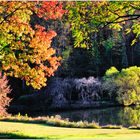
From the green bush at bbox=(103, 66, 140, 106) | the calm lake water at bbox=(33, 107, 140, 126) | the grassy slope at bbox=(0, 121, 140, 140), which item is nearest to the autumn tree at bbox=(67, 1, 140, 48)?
the grassy slope at bbox=(0, 121, 140, 140)

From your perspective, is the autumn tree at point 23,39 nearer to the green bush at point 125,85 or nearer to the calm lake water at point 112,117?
the calm lake water at point 112,117

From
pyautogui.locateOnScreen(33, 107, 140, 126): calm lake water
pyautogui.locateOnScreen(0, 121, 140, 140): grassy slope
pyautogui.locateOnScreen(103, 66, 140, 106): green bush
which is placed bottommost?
pyautogui.locateOnScreen(33, 107, 140, 126): calm lake water

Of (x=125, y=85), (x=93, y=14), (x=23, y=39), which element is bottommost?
(x=125, y=85)

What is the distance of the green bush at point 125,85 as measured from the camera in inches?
2243

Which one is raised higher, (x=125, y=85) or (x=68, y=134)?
(x=125, y=85)

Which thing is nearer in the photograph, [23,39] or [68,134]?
[23,39]

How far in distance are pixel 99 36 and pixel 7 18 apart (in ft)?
183

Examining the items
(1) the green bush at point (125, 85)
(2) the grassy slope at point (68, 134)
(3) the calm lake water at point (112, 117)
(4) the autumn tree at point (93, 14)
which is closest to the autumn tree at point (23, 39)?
(4) the autumn tree at point (93, 14)

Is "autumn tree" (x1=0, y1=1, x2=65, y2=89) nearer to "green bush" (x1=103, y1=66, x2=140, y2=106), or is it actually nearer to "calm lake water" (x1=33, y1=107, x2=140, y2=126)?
"calm lake water" (x1=33, y1=107, x2=140, y2=126)

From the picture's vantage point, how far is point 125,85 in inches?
2301

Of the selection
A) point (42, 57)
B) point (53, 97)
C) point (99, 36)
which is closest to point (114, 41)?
point (99, 36)

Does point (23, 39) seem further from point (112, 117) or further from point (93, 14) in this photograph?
point (112, 117)

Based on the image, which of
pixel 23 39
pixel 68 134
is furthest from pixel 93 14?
pixel 68 134

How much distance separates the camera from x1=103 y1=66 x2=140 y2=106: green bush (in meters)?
57.0
